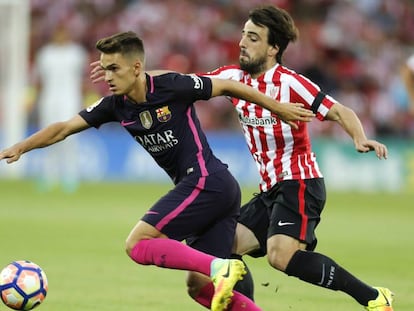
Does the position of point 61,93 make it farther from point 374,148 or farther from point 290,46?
point 374,148

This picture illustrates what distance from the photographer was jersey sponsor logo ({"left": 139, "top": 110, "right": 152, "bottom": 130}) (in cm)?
639

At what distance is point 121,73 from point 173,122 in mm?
433

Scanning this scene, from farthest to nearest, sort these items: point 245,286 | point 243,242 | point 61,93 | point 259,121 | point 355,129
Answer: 1. point 61,93
2. point 259,121
3. point 243,242
4. point 245,286
5. point 355,129

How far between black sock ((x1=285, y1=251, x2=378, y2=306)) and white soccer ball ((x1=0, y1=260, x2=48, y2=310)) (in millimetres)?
1585

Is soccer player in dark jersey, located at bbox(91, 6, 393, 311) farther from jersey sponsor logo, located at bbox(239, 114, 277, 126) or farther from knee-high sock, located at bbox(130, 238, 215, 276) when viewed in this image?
knee-high sock, located at bbox(130, 238, 215, 276)

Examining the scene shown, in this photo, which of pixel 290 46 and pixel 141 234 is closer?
pixel 141 234

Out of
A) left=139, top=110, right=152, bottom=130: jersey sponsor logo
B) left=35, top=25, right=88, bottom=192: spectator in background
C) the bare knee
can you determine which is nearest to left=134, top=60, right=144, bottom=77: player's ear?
left=139, top=110, right=152, bottom=130: jersey sponsor logo

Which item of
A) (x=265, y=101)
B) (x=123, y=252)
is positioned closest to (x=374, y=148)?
(x=265, y=101)

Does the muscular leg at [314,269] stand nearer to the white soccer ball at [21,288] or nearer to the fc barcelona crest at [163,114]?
the fc barcelona crest at [163,114]

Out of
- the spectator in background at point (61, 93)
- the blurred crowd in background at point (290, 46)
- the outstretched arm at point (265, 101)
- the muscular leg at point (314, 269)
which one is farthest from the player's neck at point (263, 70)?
the blurred crowd in background at point (290, 46)

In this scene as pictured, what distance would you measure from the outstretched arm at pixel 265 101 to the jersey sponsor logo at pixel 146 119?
416mm

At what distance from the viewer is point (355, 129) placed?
6.61 m

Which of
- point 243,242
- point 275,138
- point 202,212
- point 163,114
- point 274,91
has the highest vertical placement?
point 274,91

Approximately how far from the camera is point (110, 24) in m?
23.5
